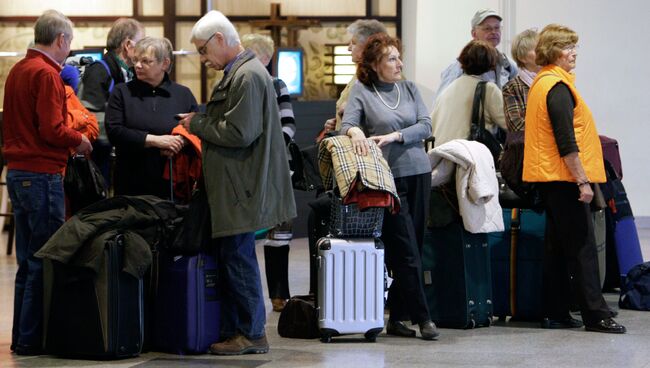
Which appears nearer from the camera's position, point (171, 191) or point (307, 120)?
point (171, 191)

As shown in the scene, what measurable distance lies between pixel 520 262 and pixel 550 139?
2.59ft

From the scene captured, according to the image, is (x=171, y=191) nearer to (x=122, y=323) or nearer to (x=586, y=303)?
(x=122, y=323)

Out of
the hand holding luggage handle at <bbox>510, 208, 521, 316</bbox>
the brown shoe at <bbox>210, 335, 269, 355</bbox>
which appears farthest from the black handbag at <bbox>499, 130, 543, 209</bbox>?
the brown shoe at <bbox>210, 335, 269, 355</bbox>

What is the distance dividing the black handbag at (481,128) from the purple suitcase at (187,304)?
197 centimetres

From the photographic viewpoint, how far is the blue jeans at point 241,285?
571 centimetres

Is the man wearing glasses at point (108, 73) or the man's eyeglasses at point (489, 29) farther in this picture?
the man's eyeglasses at point (489, 29)

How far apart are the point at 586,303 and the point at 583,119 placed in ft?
2.87

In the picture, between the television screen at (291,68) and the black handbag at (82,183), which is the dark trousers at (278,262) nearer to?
the black handbag at (82,183)

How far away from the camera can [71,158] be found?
20.0 feet

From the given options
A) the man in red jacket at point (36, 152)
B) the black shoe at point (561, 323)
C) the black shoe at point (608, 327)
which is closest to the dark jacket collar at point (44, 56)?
the man in red jacket at point (36, 152)

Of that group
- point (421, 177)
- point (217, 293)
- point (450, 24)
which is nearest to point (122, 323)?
point (217, 293)

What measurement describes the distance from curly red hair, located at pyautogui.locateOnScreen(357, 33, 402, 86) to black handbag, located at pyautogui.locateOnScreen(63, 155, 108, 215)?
1.32 m

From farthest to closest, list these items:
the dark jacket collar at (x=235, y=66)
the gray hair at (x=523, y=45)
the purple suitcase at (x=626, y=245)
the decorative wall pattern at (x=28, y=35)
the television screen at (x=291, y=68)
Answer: the decorative wall pattern at (x=28, y=35), the television screen at (x=291, y=68), the purple suitcase at (x=626, y=245), the gray hair at (x=523, y=45), the dark jacket collar at (x=235, y=66)

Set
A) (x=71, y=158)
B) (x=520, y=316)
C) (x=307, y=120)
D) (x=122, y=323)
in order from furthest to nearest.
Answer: (x=307, y=120), (x=520, y=316), (x=71, y=158), (x=122, y=323)
